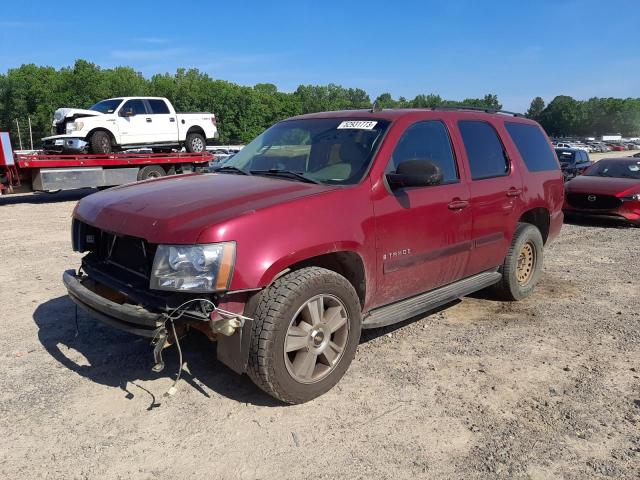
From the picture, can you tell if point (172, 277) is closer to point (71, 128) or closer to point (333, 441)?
point (333, 441)

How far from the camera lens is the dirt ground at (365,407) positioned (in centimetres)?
278

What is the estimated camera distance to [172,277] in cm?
295

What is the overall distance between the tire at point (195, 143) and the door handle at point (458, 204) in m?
14.7

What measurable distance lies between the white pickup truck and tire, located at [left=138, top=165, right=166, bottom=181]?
914 mm

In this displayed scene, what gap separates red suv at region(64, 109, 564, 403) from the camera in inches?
118

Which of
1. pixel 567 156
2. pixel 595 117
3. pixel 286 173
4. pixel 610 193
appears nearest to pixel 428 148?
pixel 286 173

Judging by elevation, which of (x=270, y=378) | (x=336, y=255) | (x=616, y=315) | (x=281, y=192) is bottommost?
(x=616, y=315)

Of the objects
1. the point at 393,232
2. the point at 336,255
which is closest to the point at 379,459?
the point at 336,255

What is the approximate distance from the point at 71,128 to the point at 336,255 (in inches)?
509

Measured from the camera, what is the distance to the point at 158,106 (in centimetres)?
1644

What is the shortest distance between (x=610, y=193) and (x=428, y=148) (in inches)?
301

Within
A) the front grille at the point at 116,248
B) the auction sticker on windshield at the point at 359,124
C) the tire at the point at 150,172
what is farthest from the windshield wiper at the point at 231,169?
the tire at the point at 150,172

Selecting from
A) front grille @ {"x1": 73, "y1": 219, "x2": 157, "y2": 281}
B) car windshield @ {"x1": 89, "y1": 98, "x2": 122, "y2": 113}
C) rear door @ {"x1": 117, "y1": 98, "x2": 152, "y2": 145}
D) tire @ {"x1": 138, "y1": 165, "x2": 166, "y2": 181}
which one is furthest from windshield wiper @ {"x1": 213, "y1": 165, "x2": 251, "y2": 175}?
car windshield @ {"x1": 89, "y1": 98, "x2": 122, "y2": 113}

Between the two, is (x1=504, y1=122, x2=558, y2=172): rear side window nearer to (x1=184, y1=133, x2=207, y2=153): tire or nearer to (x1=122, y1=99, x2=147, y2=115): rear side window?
(x1=122, y1=99, x2=147, y2=115): rear side window
